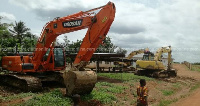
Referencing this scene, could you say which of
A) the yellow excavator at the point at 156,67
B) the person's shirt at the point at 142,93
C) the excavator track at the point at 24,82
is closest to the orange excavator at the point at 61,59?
the excavator track at the point at 24,82

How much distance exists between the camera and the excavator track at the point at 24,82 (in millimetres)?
11156

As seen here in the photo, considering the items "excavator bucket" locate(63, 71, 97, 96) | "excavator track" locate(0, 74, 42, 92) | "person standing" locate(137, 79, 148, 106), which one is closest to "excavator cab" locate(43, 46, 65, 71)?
"excavator track" locate(0, 74, 42, 92)

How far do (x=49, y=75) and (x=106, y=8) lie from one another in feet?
Answer: 21.7

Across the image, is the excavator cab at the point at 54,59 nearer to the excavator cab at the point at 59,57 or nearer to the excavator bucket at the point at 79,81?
the excavator cab at the point at 59,57

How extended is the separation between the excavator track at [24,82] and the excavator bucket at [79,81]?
8.23ft

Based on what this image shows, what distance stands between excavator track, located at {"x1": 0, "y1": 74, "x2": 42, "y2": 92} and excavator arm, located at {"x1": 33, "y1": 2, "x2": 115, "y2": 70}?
205 cm

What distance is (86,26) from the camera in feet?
33.2

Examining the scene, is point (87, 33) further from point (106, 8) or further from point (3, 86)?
point (3, 86)

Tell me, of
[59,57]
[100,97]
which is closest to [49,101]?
[100,97]

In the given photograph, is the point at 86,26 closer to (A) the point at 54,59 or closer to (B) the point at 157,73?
(A) the point at 54,59

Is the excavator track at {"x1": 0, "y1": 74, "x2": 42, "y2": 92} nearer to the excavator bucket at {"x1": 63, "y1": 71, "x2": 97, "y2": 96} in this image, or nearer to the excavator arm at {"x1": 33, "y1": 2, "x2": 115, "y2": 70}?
the excavator arm at {"x1": 33, "y1": 2, "x2": 115, "y2": 70}

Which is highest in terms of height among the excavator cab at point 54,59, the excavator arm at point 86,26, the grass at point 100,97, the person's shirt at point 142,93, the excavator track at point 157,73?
the excavator arm at point 86,26

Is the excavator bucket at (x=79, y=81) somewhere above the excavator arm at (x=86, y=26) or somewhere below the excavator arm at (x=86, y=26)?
below

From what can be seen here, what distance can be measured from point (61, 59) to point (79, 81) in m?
4.71
